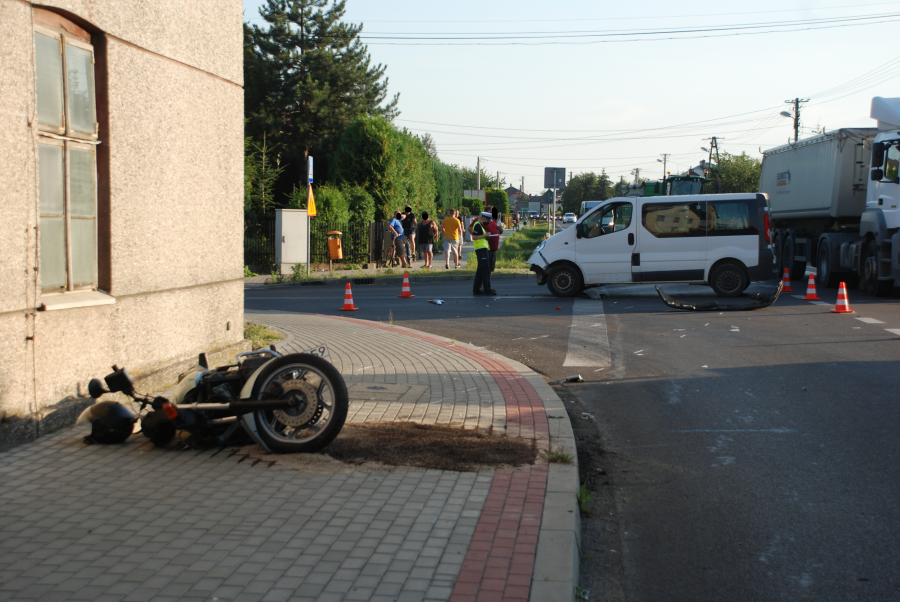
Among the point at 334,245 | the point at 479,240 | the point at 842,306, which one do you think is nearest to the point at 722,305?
the point at 842,306

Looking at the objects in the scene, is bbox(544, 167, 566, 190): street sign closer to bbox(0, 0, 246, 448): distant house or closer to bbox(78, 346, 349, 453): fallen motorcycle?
bbox(0, 0, 246, 448): distant house

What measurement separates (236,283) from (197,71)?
7.52 ft

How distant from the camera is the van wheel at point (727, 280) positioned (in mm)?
16422

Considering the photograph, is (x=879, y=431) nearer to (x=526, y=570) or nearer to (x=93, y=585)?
(x=526, y=570)

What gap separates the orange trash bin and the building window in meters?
18.1

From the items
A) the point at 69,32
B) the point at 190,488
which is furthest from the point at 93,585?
the point at 69,32

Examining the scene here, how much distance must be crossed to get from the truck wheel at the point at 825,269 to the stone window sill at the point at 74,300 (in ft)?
56.2

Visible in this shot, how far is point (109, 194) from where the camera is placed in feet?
20.9

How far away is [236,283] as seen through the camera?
880 centimetres

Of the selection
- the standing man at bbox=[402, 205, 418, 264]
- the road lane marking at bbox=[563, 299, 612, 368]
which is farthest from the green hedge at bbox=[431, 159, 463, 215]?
the road lane marking at bbox=[563, 299, 612, 368]

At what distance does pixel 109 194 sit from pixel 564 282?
465 inches

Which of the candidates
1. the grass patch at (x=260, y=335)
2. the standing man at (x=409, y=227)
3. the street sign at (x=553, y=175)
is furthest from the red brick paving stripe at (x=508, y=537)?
the street sign at (x=553, y=175)

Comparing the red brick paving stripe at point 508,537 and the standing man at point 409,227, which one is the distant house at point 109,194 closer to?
the red brick paving stripe at point 508,537

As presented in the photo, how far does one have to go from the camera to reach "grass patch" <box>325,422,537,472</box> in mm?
5270
